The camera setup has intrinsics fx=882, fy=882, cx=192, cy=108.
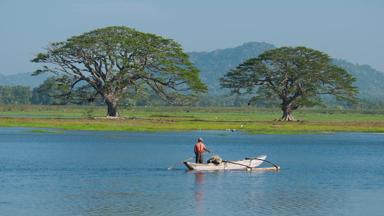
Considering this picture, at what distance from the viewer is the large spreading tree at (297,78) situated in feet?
357

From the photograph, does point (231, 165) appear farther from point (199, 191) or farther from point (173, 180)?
point (199, 191)

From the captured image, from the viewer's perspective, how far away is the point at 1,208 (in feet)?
109

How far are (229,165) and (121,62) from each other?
2125 inches

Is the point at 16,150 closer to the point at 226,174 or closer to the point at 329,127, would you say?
the point at 226,174

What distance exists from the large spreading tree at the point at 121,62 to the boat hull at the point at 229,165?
5233cm

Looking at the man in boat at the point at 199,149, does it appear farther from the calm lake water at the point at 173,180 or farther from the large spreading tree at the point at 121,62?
the large spreading tree at the point at 121,62

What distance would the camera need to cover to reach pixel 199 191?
39.6m

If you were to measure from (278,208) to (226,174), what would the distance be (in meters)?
13.4

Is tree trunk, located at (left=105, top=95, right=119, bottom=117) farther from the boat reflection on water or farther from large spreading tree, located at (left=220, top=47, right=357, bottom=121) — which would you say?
the boat reflection on water

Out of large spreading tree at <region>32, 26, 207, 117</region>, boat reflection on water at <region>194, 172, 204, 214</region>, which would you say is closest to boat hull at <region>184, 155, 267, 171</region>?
boat reflection on water at <region>194, 172, 204, 214</region>

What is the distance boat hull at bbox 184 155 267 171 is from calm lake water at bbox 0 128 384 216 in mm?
799

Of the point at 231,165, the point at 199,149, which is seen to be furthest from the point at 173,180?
the point at 231,165

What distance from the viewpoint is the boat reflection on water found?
112 feet

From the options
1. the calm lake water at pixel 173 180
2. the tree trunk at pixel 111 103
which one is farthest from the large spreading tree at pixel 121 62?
the calm lake water at pixel 173 180
